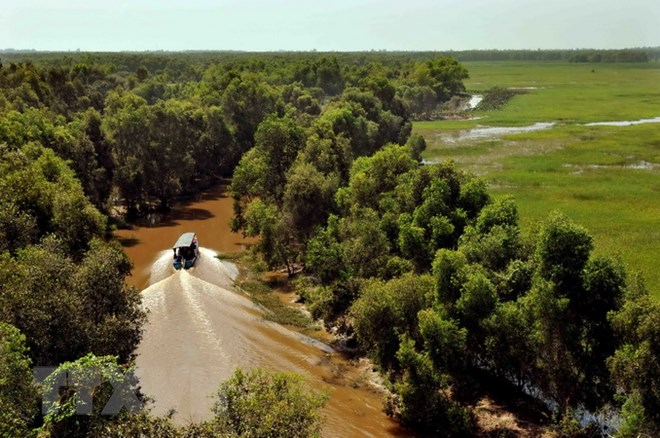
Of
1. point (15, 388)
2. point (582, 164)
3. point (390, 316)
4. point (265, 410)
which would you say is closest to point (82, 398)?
point (15, 388)

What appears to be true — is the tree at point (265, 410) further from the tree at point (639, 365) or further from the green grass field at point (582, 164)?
the green grass field at point (582, 164)

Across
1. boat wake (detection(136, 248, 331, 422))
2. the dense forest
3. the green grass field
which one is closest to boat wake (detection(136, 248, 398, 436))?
boat wake (detection(136, 248, 331, 422))

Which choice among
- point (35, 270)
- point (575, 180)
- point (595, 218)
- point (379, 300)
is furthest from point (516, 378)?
point (575, 180)

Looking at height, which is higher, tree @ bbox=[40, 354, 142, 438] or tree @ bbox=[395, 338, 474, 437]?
tree @ bbox=[40, 354, 142, 438]

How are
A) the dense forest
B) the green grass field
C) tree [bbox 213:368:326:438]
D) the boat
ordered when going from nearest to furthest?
tree [bbox 213:368:326:438] < the dense forest < the boat < the green grass field

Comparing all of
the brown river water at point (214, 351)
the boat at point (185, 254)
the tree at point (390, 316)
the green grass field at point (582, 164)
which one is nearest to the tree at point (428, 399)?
the brown river water at point (214, 351)

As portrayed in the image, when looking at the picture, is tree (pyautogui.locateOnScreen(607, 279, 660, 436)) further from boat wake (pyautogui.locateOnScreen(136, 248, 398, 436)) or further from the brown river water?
boat wake (pyautogui.locateOnScreen(136, 248, 398, 436))

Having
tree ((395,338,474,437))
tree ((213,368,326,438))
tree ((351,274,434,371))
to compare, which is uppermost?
tree ((213,368,326,438))
